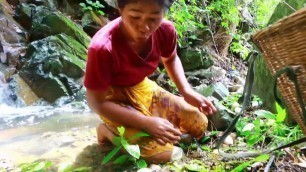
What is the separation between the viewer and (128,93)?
6.75 ft

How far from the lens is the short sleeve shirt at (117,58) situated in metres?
1.76

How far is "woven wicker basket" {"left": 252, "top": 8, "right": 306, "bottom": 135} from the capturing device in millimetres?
1067

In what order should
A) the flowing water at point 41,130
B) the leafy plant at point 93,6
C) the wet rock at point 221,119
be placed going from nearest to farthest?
the flowing water at point 41,130, the wet rock at point 221,119, the leafy plant at point 93,6

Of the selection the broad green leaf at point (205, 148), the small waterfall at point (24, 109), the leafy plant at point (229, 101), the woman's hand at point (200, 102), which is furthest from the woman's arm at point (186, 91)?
the small waterfall at point (24, 109)

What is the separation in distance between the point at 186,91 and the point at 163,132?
1.62 ft

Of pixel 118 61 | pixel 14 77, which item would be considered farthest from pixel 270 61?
pixel 14 77

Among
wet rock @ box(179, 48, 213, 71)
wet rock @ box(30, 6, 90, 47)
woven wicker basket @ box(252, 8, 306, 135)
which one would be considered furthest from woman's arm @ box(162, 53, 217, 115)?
wet rock @ box(30, 6, 90, 47)

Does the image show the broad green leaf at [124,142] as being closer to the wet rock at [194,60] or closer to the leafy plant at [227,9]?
the wet rock at [194,60]

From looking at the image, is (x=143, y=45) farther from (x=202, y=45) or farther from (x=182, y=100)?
(x=202, y=45)

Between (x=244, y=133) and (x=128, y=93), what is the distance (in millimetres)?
751

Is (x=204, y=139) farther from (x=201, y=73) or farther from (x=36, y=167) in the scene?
(x=201, y=73)

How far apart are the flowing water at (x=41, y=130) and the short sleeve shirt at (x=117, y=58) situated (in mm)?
560

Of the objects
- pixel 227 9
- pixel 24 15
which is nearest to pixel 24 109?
pixel 24 15

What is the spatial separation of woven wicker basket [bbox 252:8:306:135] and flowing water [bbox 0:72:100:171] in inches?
50.6
